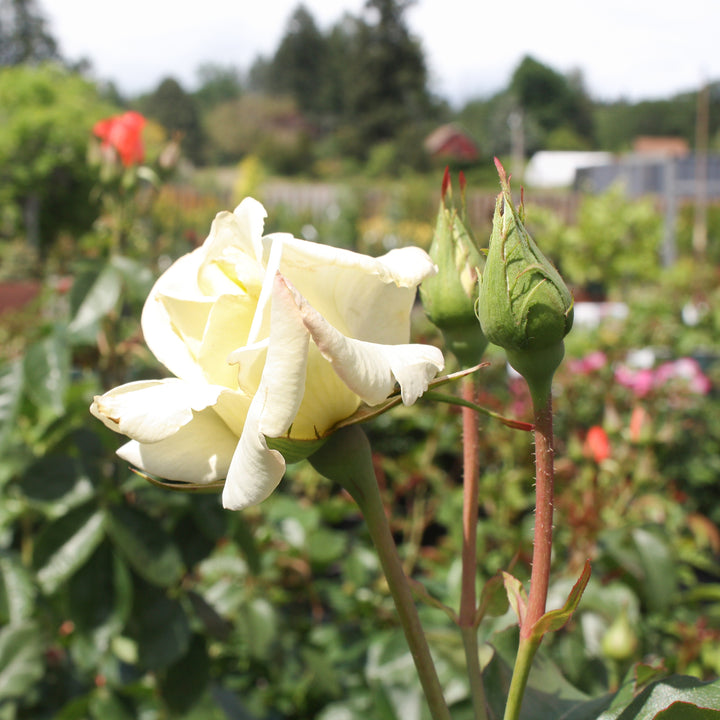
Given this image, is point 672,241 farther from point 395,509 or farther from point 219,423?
point 219,423

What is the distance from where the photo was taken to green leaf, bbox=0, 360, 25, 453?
871 mm

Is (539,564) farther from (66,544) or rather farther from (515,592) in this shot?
(66,544)

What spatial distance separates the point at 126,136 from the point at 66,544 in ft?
1.98

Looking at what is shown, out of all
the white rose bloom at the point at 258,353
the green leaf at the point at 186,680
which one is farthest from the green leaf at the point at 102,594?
the white rose bloom at the point at 258,353

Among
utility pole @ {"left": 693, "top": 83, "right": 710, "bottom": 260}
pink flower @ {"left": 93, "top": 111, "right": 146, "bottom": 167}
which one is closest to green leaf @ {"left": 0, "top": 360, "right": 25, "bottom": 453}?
pink flower @ {"left": 93, "top": 111, "right": 146, "bottom": 167}

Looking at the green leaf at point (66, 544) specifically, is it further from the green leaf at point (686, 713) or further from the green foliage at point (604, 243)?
the green foliage at point (604, 243)

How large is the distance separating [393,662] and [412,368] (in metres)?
0.70

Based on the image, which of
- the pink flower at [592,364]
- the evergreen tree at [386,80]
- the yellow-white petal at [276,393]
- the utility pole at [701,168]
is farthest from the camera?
the evergreen tree at [386,80]

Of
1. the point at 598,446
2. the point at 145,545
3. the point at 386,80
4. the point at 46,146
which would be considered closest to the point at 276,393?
the point at 145,545

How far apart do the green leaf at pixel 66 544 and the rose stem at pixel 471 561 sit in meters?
0.64

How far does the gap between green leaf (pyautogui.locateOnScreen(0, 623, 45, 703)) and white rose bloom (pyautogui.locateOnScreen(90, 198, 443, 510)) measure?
777 millimetres

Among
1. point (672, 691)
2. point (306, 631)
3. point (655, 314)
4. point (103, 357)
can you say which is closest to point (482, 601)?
point (672, 691)

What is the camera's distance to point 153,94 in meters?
30.8

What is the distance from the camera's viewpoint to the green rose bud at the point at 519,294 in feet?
0.78
